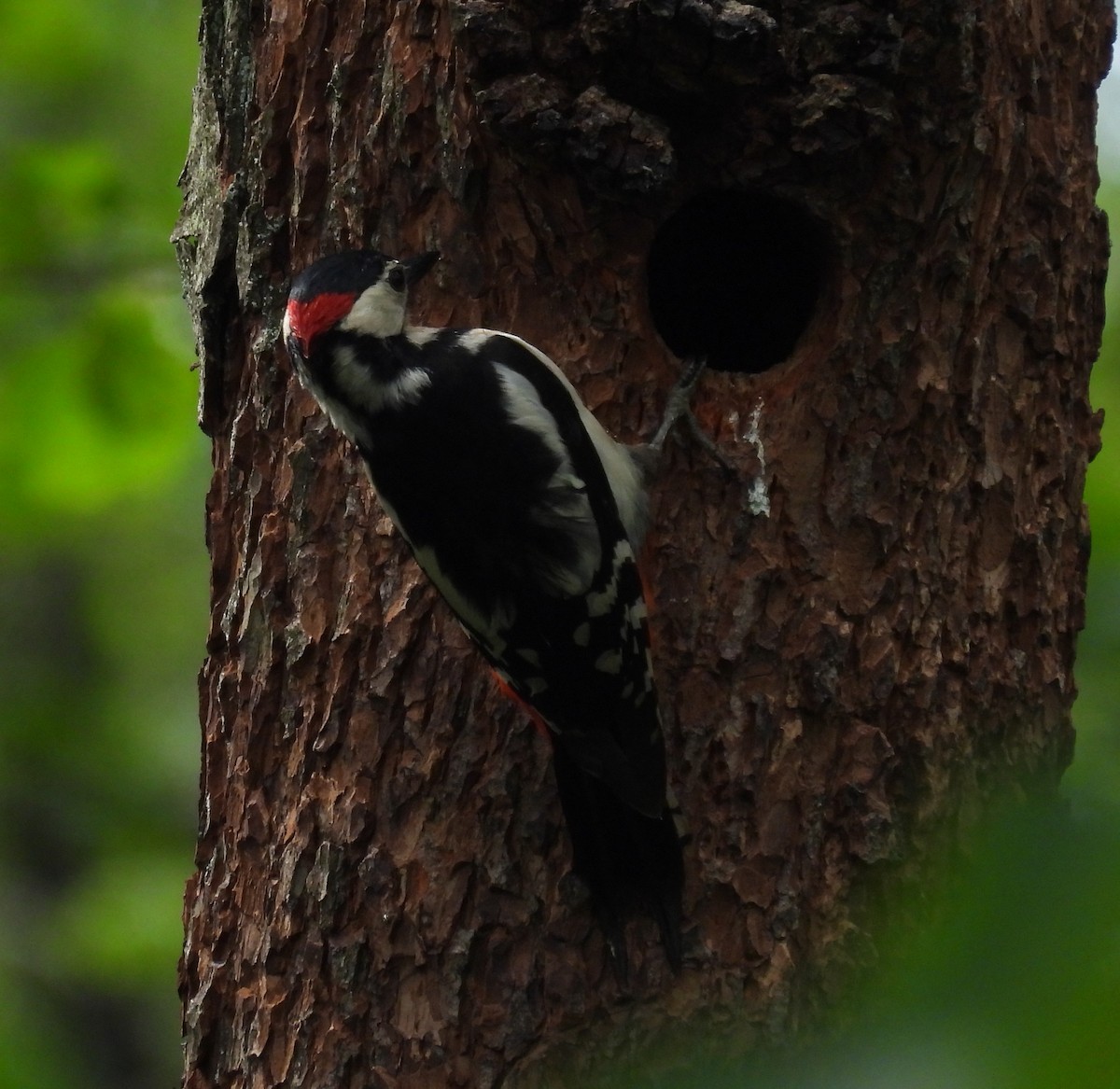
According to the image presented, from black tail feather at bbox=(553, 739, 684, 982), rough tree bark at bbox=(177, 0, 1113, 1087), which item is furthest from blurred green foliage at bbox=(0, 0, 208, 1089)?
black tail feather at bbox=(553, 739, 684, 982)

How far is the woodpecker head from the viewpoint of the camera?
9.32 ft

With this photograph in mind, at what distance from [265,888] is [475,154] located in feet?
5.16

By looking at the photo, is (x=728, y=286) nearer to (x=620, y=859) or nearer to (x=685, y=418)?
(x=685, y=418)

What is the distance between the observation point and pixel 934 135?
2811 mm

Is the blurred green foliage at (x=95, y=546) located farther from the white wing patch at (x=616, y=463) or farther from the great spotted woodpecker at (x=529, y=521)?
the white wing patch at (x=616, y=463)

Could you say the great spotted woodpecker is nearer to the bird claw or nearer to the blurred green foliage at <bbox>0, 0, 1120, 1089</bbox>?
the bird claw

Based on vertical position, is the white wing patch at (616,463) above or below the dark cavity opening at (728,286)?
below

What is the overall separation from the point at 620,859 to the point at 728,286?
1.80m

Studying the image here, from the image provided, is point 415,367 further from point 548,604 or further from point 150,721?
point 150,721

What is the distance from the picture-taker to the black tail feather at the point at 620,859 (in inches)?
104

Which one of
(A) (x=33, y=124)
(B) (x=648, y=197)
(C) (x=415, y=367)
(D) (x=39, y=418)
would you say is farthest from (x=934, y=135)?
(A) (x=33, y=124)

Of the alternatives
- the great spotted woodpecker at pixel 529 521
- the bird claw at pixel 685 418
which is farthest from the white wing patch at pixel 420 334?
the bird claw at pixel 685 418

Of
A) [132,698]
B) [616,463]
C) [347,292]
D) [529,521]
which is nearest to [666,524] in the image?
[616,463]

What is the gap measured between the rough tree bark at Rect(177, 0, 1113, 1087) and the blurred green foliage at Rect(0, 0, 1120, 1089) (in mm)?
450
